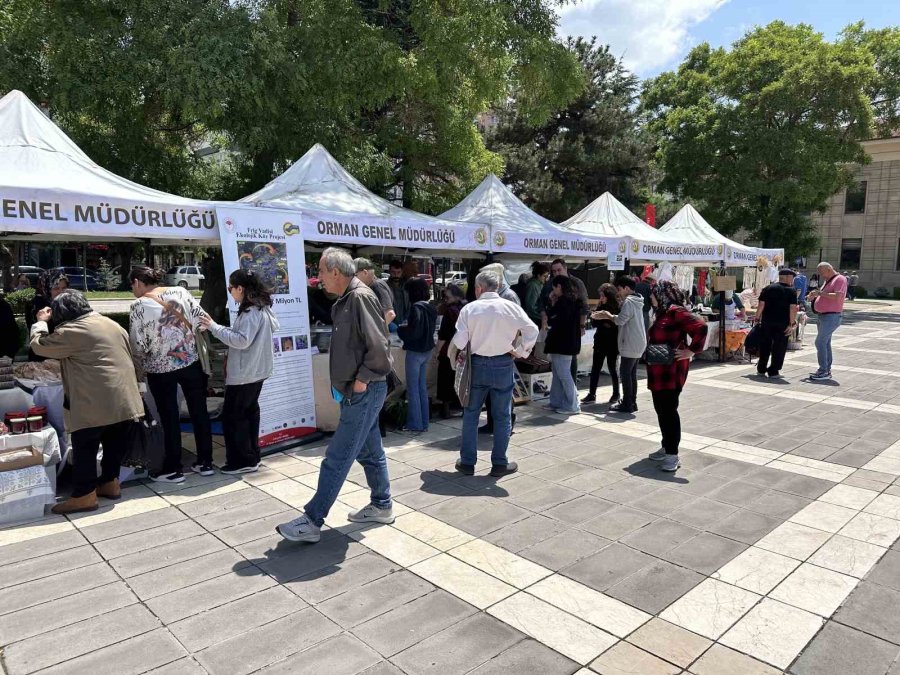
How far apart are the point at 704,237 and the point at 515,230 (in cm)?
713

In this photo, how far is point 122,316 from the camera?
15.2m

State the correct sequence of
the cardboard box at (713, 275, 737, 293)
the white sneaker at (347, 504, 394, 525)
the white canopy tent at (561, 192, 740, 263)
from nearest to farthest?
1. the white sneaker at (347, 504, 394, 525)
2. the white canopy tent at (561, 192, 740, 263)
3. the cardboard box at (713, 275, 737, 293)

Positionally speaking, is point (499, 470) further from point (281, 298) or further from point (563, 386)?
point (281, 298)

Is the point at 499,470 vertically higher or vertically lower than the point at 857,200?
lower

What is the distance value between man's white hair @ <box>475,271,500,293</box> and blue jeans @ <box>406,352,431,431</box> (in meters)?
1.48

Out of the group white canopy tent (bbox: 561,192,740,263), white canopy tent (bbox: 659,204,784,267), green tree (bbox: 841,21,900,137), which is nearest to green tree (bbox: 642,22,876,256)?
green tree (bbox: 841,21,900,137)

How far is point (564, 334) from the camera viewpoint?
7.09 metres

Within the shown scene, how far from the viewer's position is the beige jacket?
396cm

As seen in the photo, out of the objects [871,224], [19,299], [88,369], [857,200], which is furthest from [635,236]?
[857,200]

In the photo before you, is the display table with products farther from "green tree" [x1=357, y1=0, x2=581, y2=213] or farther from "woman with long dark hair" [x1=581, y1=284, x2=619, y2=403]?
"green tree" [x1=357, y1=0, x2=581, y2=213]

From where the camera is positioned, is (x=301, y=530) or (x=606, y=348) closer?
(x=301, y=530)

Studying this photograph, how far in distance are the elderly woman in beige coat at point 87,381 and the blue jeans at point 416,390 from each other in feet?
8.89

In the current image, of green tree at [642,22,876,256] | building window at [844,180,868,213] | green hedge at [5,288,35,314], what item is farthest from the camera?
building window at [844,180,868,213]

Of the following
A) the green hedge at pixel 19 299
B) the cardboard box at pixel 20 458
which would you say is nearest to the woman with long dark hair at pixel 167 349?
the cardboard box at pixel 20 458
